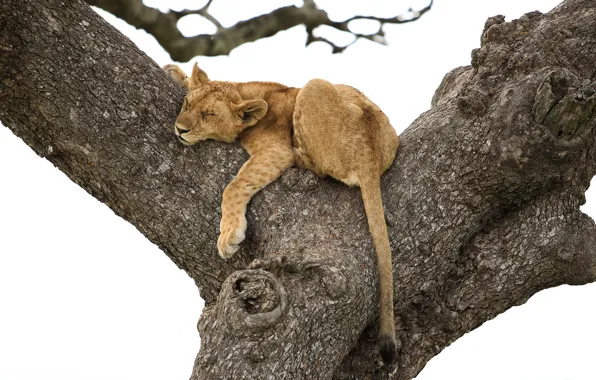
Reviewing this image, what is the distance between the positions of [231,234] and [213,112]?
92cm

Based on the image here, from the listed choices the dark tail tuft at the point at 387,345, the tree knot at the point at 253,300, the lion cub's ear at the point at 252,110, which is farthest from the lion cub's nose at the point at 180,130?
the dark tail tuft at the point at 387,345

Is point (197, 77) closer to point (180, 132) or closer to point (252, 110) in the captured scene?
point (252, 110)

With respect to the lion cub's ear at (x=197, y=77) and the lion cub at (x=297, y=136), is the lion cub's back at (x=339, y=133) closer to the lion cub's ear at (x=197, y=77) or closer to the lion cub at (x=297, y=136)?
the lion cub at (x=297, y=136)

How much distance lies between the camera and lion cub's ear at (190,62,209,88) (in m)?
5.24

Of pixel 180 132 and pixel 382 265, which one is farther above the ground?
pixel 180 132

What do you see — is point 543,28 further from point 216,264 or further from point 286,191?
point 216,264

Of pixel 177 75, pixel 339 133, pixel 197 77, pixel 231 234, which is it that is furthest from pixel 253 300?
pixel 177 75

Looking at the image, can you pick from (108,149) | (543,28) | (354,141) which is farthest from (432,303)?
(108,149)

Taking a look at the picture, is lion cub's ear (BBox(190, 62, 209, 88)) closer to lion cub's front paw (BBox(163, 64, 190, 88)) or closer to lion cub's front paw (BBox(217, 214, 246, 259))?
lion cub's front paw (BBox(163, 64, 190, 88))

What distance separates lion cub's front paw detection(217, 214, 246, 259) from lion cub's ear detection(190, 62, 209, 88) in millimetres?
1167

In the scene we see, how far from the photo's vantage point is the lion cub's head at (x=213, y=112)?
4.66 metres

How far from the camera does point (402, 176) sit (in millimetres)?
4703

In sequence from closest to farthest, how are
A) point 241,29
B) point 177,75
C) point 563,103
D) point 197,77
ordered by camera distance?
point 563,103
point 197,77
point 177,75
point 241,29

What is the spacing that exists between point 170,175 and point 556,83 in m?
2.21
